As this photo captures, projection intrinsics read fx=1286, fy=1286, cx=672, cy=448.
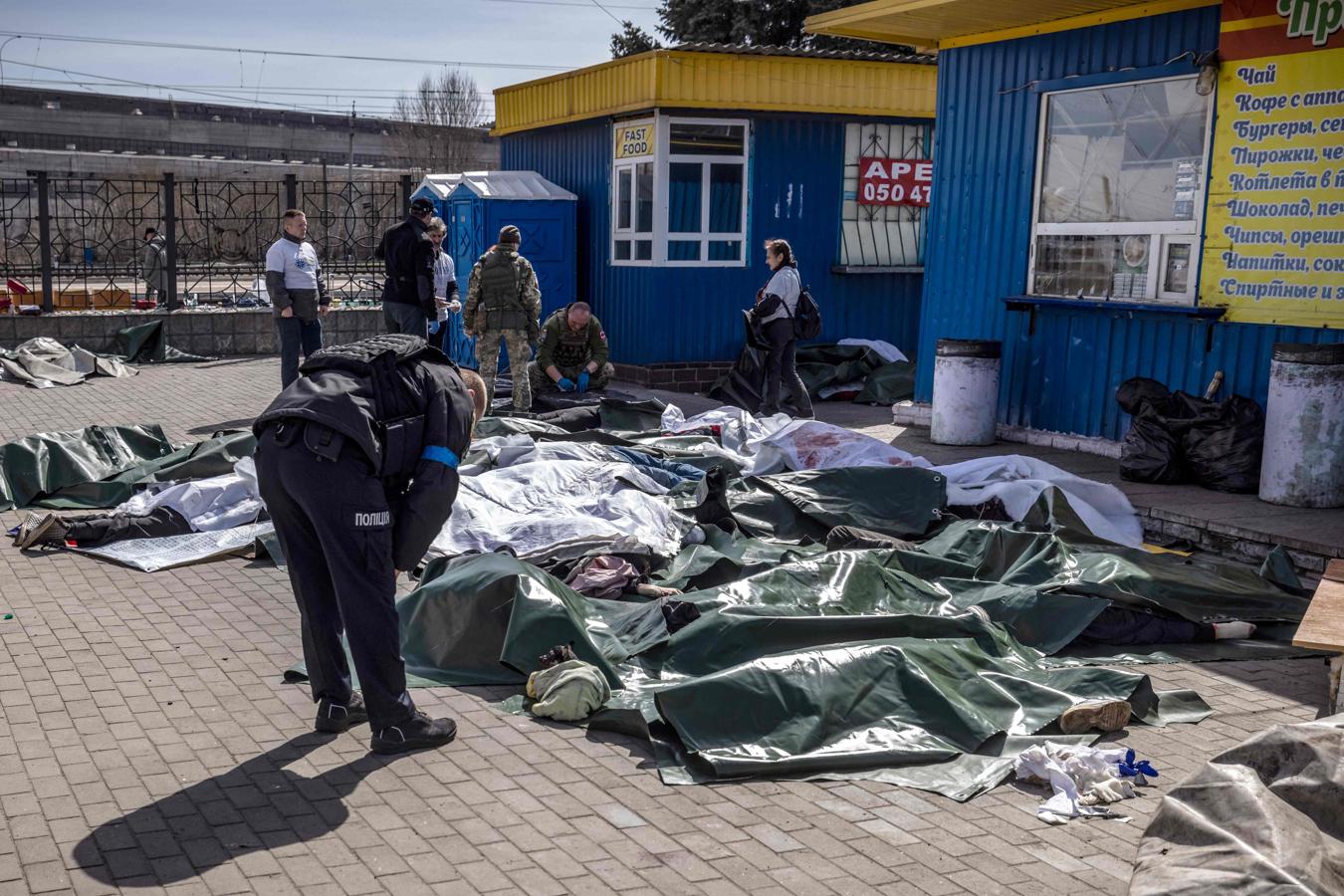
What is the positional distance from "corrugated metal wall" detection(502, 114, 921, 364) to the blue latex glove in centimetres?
1078

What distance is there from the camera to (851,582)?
6.05 meters

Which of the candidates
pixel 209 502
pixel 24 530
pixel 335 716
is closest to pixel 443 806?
pixel 335 716

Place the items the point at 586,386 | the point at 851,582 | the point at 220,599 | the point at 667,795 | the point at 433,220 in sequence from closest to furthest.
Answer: the point at 667,795 → the point at 851,582 → the point at 220,599 → the point at 586,386 → the point at 433,220

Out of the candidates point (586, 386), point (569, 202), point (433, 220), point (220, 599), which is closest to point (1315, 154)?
point (586, 386)

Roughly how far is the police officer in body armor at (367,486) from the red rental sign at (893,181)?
11.6 meters

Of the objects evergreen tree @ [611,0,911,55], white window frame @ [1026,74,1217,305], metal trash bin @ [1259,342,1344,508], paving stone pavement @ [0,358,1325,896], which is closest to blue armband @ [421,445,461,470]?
paving stone pavement @ [0,358,1325,896]

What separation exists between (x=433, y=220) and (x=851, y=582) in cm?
809

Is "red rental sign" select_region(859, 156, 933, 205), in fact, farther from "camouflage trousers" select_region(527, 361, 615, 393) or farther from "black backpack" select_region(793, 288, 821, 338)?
"camouflage trousers" select_region(527, 361, 615, 393)

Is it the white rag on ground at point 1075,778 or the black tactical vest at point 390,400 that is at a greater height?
the black tactical vest at point 390,400

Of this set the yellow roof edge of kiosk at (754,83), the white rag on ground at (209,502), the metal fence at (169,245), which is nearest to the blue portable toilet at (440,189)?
the metal fence at (169,245)

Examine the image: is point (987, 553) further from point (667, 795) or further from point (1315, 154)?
point (1315, 154)

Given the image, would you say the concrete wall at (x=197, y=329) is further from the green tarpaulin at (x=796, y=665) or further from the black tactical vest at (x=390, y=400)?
the black tactical vest at (x=390, y=400)

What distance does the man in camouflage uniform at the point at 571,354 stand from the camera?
470 inches

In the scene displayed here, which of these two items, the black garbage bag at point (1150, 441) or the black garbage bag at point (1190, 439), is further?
the black garbage bag at point (1150, 441)
